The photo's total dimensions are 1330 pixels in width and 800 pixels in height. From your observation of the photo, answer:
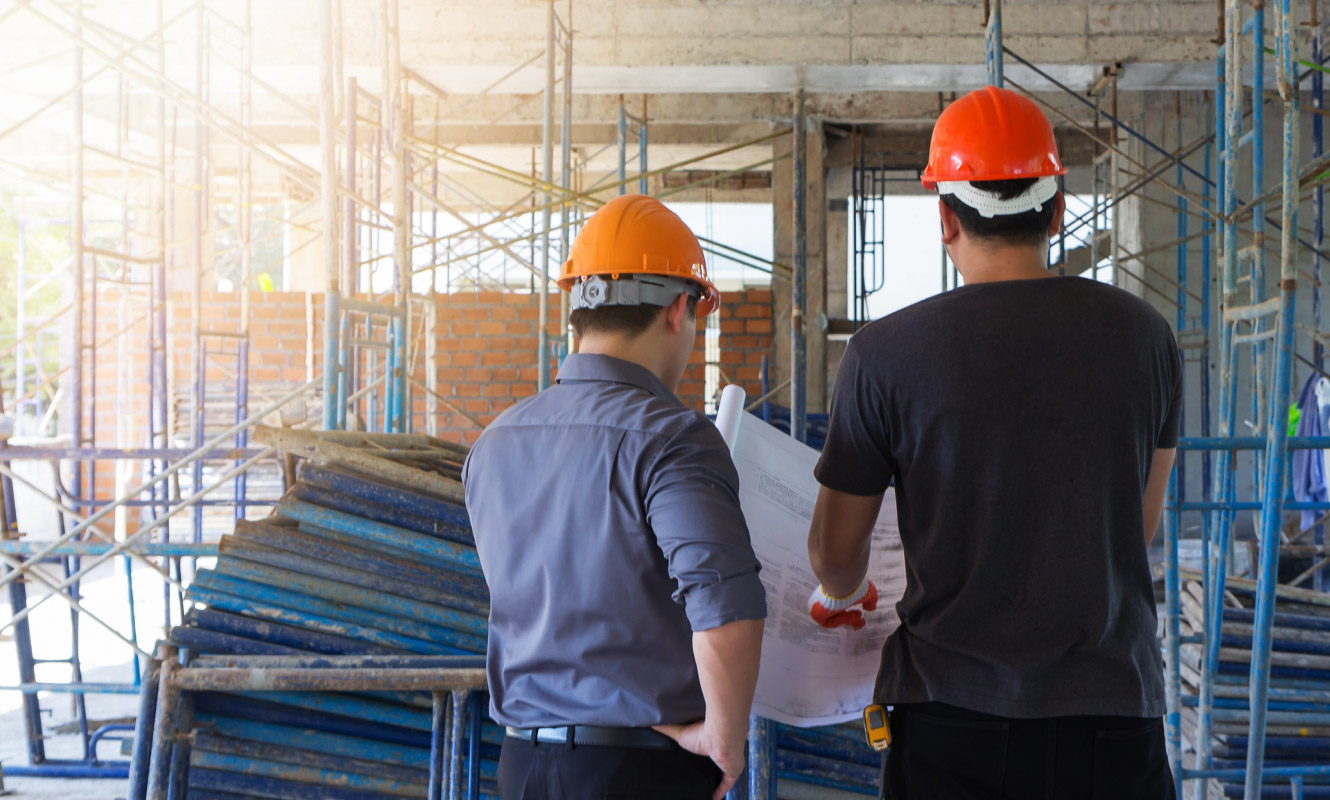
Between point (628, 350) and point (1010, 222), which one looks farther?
point (628, 350)

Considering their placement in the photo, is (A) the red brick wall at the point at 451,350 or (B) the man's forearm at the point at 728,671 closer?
(B) the man's forearm at the point at 728,671

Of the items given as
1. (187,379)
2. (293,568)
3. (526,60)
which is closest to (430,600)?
(293,568)

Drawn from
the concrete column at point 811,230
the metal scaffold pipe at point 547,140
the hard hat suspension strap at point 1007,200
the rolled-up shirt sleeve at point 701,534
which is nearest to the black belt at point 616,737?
the rolled-up shirt sleeve at point 701,534

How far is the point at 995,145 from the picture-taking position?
1696 millimetres

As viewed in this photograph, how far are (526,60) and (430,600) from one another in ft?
18.8

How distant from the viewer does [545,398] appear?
187 centimetres

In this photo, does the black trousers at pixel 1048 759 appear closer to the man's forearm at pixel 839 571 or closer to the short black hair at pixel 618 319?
the man's forearm at pixel 839 571

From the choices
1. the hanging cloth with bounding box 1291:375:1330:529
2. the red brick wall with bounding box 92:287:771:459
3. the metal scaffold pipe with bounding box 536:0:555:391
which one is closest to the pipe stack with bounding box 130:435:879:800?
the metal scaffold pipe with bounding box 536:0:555:391

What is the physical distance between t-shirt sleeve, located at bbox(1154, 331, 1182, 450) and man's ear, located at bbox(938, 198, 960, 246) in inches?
15.3

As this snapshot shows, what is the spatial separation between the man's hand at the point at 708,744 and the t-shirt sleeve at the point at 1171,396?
0.92m

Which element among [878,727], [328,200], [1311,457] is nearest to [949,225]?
[878,727]

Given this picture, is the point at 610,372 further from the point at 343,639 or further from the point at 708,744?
the point at 343,639

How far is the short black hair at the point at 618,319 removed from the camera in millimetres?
1906

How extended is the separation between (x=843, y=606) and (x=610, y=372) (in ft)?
2.18
